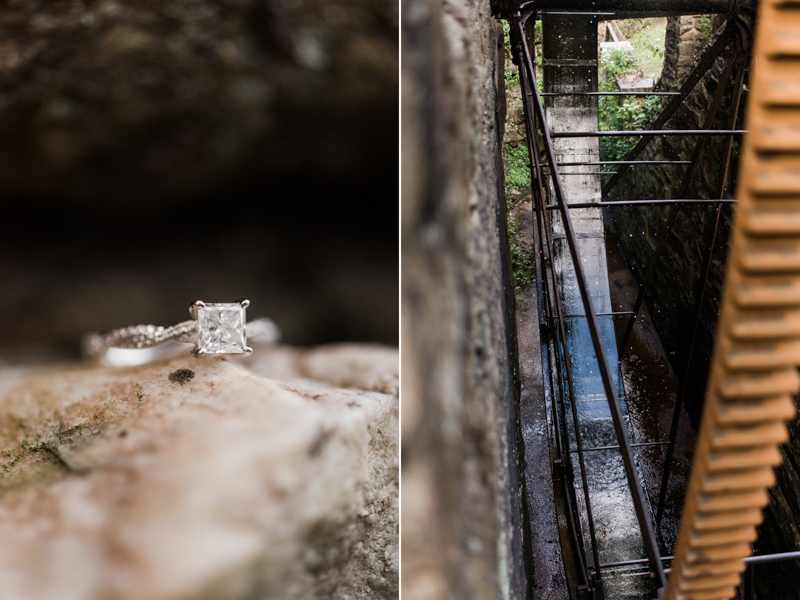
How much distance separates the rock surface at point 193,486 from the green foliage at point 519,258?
2.28 m

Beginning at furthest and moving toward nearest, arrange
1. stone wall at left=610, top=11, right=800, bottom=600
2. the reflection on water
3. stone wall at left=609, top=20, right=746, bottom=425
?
stone wall at left=609, top=20, right=746, bottom=425, the reflection on water, stone wall at left=610, top=11, right=800, bottom=600

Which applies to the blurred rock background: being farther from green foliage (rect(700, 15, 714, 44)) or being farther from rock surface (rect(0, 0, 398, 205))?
green foliage (rect(700, 15, 714, 44))

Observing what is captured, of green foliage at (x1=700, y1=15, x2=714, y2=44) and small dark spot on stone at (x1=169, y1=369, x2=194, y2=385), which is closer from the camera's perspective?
small dark spot on stone at (x1=169, y1=369, x2=194, y2=385)

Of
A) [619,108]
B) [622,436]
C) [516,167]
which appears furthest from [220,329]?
[619,108]

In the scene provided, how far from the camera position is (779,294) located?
0.34 m

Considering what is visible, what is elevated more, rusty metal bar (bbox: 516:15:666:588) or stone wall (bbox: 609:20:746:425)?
stone wall (bbox: 609:20:746:425)

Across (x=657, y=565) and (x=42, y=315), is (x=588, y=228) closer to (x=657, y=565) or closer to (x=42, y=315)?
(x=657, y=565)

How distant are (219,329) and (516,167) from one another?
284 cm

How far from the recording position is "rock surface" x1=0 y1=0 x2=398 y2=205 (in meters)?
0.54

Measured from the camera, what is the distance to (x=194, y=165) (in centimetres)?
61

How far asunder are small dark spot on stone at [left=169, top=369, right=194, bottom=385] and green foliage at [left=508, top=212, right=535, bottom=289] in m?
2.34

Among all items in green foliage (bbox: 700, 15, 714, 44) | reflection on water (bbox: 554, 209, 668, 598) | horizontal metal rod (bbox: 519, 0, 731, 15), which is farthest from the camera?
green foliage (bbox: 700, 15, 714, 44)

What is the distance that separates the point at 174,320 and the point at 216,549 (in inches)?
20.2

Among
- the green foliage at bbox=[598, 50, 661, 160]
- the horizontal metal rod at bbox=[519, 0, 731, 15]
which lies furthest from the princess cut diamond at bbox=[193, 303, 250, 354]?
the green foliage at bbox=[598, 50, 661, 160]
